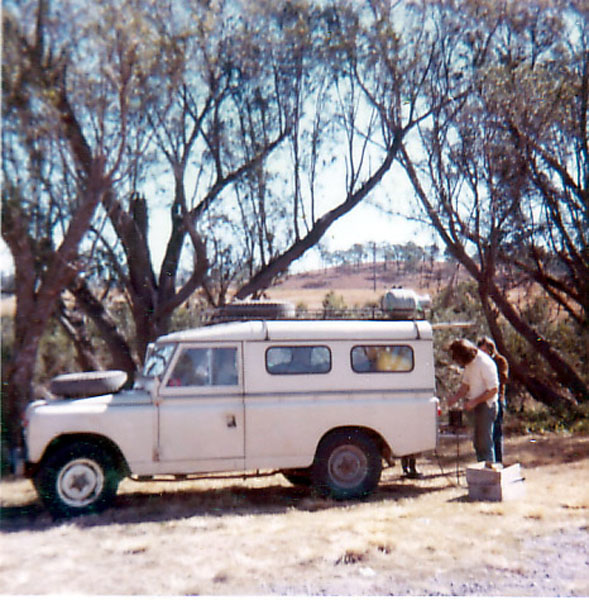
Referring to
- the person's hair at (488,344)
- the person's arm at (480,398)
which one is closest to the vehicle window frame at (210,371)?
the person's arm at (480,398)

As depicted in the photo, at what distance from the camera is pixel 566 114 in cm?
1372

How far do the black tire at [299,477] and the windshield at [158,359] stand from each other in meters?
1.84

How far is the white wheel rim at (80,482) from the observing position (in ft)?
23.7

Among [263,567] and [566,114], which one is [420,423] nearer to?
[263,567]

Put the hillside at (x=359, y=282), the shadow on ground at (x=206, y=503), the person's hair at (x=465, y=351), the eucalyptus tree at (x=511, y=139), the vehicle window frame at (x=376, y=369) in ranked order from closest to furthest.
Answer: the shadow on ground at (x=206, y=503) < the vehicle window frame at (x=376, y=369) < the person's hair at (x=465, y=351) < the eucalyptus tree at (x=511, y=139) < the hillside at (x=359, y=282)

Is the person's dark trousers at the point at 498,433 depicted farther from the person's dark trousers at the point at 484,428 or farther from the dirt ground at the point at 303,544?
the dirt ground at the point at 303,544

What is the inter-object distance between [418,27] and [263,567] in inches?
447

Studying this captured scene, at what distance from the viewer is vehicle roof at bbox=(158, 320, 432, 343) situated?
7.89m

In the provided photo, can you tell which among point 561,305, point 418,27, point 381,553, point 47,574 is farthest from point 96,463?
point 561,305

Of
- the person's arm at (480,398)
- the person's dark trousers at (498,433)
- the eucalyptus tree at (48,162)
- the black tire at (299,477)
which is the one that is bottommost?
the black tire at (299,477)

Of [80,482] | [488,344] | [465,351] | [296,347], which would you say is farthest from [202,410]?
[488,344]

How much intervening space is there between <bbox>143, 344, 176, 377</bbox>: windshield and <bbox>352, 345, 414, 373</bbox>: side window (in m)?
2.04

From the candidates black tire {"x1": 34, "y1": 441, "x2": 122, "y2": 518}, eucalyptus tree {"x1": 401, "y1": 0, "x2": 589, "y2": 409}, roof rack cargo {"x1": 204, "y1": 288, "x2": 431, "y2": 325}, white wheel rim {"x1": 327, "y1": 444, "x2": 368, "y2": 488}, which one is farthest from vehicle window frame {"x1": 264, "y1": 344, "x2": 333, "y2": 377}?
eucalyptus tree {"x1": 401, "y1": 0, "x2": 589, "y2": 409}

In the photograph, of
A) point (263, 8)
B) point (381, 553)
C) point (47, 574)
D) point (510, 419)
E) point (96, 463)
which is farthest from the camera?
point (510, 419)
